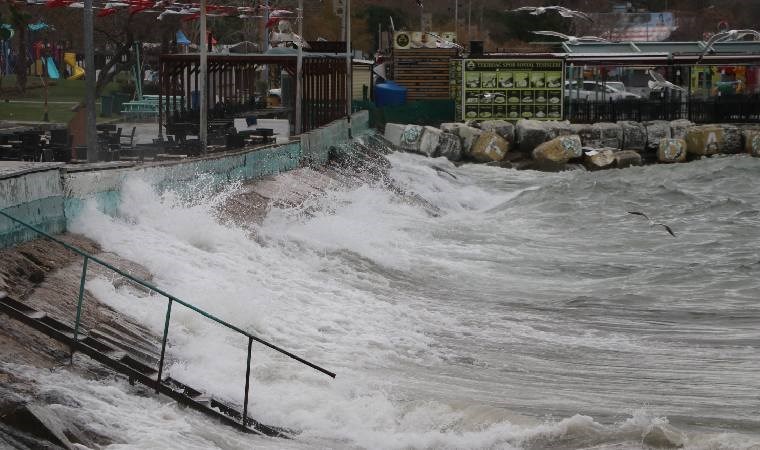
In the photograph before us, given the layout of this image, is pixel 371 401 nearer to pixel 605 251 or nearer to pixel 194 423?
pixel 194 423

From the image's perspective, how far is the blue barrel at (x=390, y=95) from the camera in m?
58.0

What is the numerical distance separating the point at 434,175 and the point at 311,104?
453 cm

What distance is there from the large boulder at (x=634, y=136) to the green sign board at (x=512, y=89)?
3.03m

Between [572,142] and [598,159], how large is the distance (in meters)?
1.19

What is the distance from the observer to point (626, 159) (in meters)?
52.5

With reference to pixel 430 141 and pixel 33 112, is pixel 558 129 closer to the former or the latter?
pixel 430 141

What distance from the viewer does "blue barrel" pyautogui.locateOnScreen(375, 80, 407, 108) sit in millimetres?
57969

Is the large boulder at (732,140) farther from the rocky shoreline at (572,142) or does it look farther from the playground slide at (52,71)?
the playground slide at (52,71)

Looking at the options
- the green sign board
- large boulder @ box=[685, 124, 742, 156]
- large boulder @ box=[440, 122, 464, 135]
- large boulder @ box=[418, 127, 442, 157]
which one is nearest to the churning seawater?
large boulder @ box=[418, 127, 442, 157]

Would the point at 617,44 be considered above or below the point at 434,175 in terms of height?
above

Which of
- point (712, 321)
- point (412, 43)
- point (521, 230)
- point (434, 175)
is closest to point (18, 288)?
point (712, 321)

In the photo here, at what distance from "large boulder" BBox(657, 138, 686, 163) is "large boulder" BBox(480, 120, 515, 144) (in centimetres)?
594

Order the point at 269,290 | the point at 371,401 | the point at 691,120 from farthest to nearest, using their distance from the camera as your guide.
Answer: the point at 691,120, the point at 269,290, the point at 371,401

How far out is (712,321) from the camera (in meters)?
19.3
